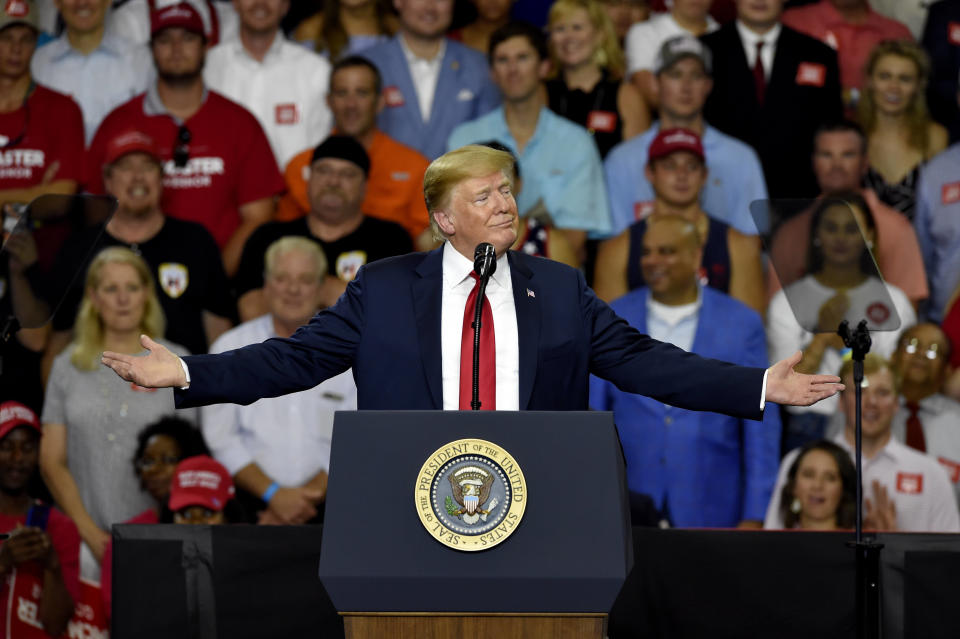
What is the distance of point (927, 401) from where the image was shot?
575 centimetres

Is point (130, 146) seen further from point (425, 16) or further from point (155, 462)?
point (425, 16)

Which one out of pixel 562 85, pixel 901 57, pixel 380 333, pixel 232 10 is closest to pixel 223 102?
pixel 232 10

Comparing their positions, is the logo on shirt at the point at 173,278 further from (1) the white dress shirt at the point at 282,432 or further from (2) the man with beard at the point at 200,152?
(1) the white dress shirt at the point at 282,432

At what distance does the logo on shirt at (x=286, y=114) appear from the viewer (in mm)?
6309

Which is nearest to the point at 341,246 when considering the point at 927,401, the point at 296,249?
the point at 296,249

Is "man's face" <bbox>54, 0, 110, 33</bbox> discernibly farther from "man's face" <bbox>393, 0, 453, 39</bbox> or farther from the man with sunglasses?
the man with sunglasses

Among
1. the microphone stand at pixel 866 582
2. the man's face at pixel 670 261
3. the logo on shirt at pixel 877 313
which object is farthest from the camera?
the man's face at pixel 670 261

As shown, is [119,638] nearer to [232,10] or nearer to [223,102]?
[223,102]

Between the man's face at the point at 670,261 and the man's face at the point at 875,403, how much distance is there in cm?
79

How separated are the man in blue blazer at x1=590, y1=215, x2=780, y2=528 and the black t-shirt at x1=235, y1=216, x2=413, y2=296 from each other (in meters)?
1.05

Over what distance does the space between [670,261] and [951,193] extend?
149 centimetres

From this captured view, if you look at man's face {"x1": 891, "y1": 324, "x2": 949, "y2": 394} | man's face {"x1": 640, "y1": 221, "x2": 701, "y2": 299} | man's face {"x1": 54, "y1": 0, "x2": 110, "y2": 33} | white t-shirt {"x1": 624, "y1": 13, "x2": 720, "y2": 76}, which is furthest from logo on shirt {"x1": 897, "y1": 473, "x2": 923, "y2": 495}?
man's face {"x1": 54, "y1": 0, "x2": 110, "y2": 33}

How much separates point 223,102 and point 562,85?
159cm

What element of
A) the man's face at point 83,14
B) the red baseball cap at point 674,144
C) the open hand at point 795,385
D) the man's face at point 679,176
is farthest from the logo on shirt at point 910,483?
the man's face at point 83,14
